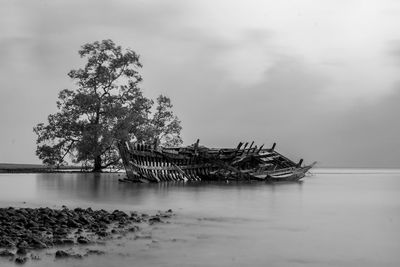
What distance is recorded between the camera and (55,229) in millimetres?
13750

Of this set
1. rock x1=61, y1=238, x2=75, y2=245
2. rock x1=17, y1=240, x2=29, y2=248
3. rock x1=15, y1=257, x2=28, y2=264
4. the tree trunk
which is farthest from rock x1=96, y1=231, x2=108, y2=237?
the tree trunk

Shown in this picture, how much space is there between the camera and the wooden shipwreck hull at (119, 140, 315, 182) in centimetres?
4353

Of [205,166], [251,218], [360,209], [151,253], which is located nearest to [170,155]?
[205,166]

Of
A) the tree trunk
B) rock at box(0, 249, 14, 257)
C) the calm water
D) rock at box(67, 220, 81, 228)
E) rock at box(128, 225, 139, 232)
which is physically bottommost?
the calm water

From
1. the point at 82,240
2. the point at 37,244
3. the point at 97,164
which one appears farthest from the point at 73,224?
the point at 97,164

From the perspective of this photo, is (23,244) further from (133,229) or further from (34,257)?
(133,229)

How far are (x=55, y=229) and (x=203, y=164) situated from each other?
36.8m

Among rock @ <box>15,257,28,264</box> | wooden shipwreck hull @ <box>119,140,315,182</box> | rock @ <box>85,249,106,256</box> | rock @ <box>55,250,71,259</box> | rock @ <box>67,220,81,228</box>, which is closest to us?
rock @ <box>15,257,28,264</box>

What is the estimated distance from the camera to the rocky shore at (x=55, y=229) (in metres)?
11.5

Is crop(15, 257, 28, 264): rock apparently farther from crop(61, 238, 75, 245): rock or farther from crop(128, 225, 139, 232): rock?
crop(128, 225, 139, 232): rock

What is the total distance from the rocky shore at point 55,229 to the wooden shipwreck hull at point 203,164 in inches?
993

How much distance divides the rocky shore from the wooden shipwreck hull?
25.2 m

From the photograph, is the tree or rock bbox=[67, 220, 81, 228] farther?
the tree

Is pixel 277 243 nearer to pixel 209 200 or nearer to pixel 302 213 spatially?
pixel 302 213
